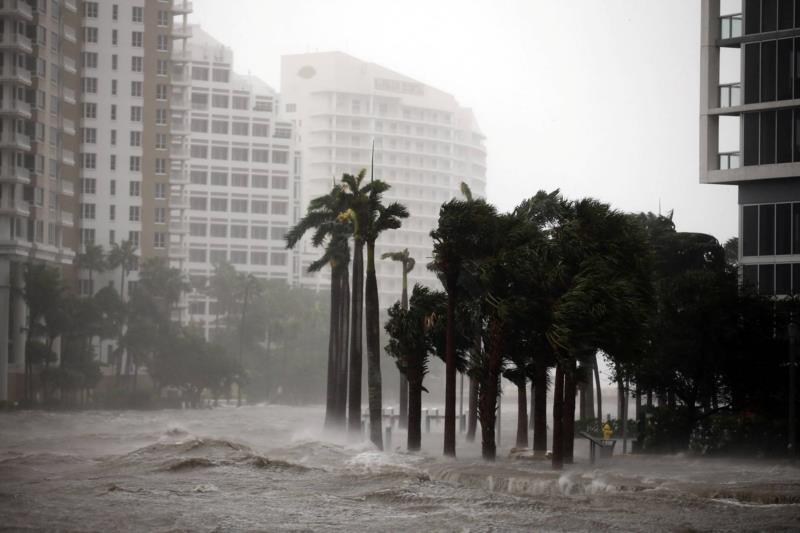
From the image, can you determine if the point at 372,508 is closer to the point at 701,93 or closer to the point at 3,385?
the point at 701,93

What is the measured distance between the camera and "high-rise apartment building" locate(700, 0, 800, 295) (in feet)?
243

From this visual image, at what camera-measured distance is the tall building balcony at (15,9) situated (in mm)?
126137

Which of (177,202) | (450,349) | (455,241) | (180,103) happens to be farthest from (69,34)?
(450,349)

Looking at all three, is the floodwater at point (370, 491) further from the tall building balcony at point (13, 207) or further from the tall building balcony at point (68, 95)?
the tall building balcony at point (68, 95)

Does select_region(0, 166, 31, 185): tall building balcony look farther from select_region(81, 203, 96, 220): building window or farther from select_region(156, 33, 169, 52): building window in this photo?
select_region(156, 33, 169, 52): building window

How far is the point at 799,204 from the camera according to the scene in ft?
242

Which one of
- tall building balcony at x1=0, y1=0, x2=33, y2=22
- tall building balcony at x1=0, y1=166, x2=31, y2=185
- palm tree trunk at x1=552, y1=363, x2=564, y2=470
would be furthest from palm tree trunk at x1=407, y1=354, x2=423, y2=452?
tall building balcony at x1=0, y1=0, x2=33, y2=22

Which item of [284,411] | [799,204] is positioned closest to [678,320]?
[799,204]

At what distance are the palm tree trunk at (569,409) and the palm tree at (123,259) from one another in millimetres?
105432

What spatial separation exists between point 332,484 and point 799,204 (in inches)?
1380

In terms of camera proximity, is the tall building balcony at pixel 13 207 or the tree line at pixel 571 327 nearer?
the tree line at pixel 571 327

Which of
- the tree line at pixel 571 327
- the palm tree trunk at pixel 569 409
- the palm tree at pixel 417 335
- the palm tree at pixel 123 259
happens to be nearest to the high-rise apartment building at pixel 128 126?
the palm tree at pixel 123 259

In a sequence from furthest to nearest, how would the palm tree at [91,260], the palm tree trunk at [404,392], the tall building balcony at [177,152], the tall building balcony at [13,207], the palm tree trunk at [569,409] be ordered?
the tall building balcony at [177,152], the palm tree at [91,260], the tall building balcony at [13,207], the palm tree trunk at [404,392], the palm tree trunk at [569,409]

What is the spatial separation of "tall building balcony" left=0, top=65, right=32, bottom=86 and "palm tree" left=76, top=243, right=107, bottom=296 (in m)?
28.8
